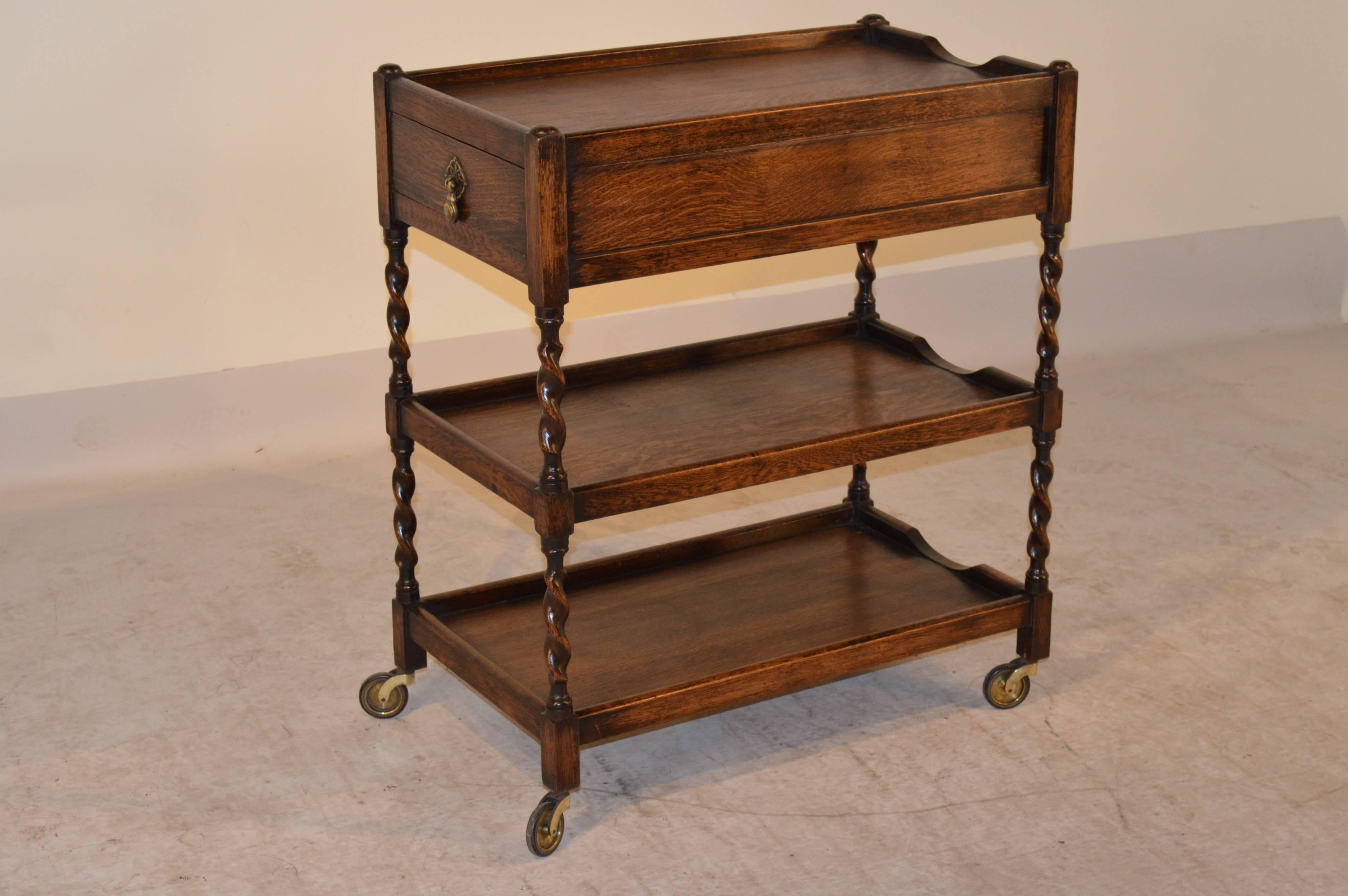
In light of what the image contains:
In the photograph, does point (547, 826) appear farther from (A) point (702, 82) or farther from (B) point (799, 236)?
(A) point (702, 82)

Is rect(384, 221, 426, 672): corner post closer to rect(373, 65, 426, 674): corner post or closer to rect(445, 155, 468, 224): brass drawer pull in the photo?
rect(373, 65, 426, 674): corner post

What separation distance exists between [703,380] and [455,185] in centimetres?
85

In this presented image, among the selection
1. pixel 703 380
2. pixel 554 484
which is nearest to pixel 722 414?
pixel 703 380

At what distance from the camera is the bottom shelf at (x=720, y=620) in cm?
323

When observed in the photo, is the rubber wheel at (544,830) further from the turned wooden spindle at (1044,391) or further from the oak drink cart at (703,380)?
the turned wooden spindle at (1044,391)

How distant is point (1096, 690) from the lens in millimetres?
3666

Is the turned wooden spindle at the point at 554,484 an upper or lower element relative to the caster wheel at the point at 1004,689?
upper

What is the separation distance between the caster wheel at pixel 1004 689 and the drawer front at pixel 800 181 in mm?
1004

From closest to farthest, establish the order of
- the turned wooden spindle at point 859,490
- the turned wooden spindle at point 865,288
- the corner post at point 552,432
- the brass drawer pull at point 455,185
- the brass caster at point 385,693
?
the corner post at point 552,432
the brass drawer pull at point 455,185
the brass caster at point 385,693
the turned wooden spindle at point 865,288
the turned wooden spindle at point 859,490

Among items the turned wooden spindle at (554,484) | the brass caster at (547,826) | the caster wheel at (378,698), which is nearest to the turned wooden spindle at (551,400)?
the turned wooden spindle at (554,484)

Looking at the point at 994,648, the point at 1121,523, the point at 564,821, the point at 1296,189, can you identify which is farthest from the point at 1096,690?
the point at 1296,189

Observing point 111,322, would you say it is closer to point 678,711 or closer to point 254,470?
point 254,470

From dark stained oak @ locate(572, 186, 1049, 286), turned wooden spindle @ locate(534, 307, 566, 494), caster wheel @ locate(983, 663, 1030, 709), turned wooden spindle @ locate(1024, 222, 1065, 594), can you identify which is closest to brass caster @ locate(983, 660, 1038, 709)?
caster wheel @ locate(983, 663, 1030, 709)

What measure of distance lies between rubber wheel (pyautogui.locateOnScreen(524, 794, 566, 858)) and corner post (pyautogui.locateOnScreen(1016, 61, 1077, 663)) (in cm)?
109
